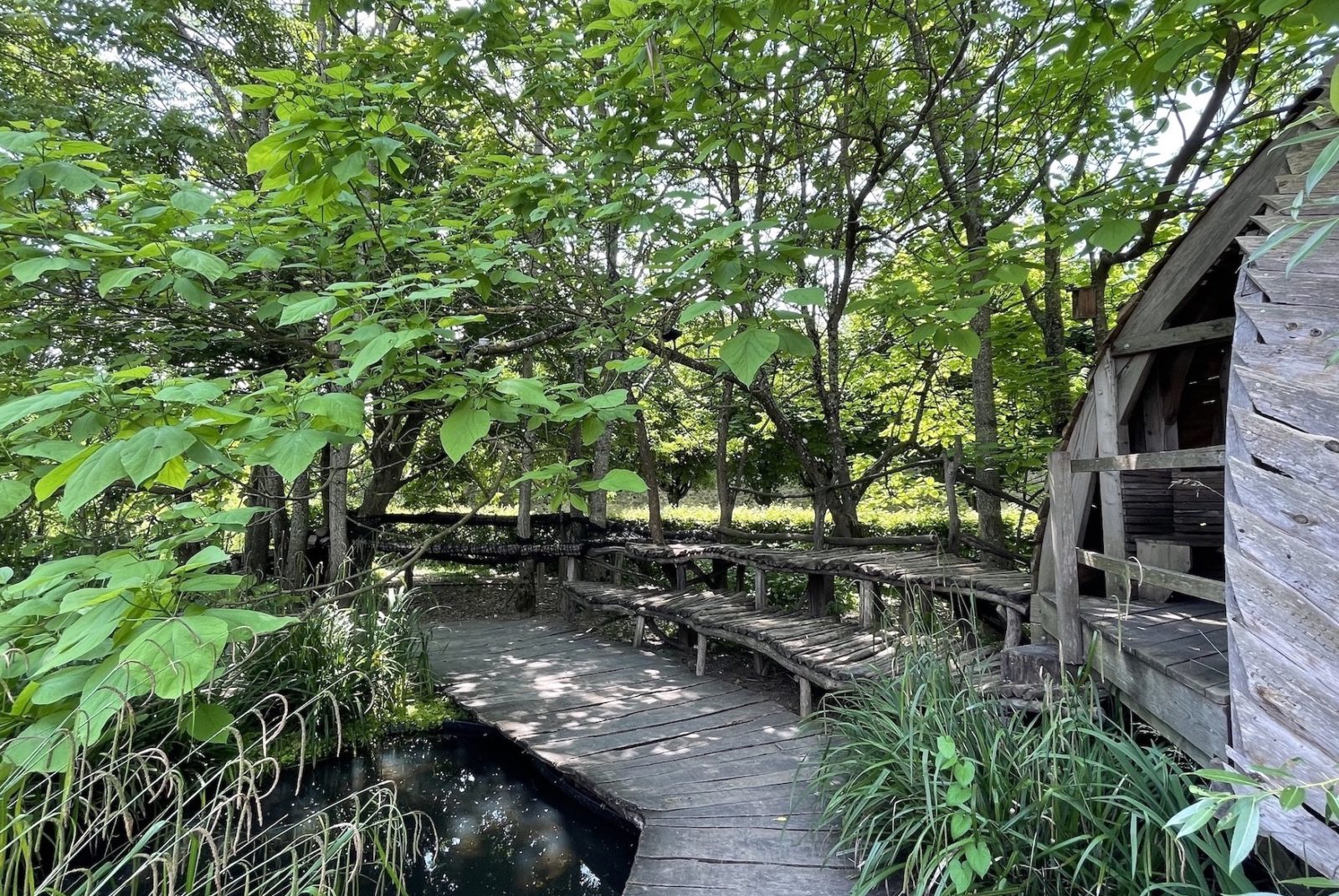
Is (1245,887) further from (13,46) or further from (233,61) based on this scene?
(13,46)

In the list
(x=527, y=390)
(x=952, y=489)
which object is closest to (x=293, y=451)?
(x=527, y=390)

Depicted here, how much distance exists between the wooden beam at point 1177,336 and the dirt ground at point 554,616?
8.94ft

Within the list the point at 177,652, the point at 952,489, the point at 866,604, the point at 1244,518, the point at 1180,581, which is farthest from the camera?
the point at 952,489

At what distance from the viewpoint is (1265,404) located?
167 cm

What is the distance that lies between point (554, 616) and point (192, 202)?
6.00 metres

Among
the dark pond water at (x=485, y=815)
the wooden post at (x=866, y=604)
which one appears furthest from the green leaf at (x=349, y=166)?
the wooden post at (x=866, y=604)

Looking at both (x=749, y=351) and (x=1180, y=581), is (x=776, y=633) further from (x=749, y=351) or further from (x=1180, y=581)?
(x=749, y=351)

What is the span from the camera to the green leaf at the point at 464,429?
148 cm

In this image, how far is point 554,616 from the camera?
740 cm

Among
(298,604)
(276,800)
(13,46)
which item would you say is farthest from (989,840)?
(13,46)

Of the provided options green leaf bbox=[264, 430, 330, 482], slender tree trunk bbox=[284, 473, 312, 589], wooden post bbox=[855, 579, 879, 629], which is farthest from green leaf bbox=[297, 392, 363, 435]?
slender tree trunk bbox=[284, 473, 312, 589]

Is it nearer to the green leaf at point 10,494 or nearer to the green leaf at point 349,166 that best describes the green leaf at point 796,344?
the green leaf at point 349,166

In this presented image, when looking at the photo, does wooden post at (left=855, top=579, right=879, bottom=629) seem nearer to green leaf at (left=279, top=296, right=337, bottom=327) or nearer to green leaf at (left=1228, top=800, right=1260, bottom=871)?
green leaf at (left=1228, top=800, right=1260, bottom=871)

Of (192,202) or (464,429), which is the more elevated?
(192,202)
